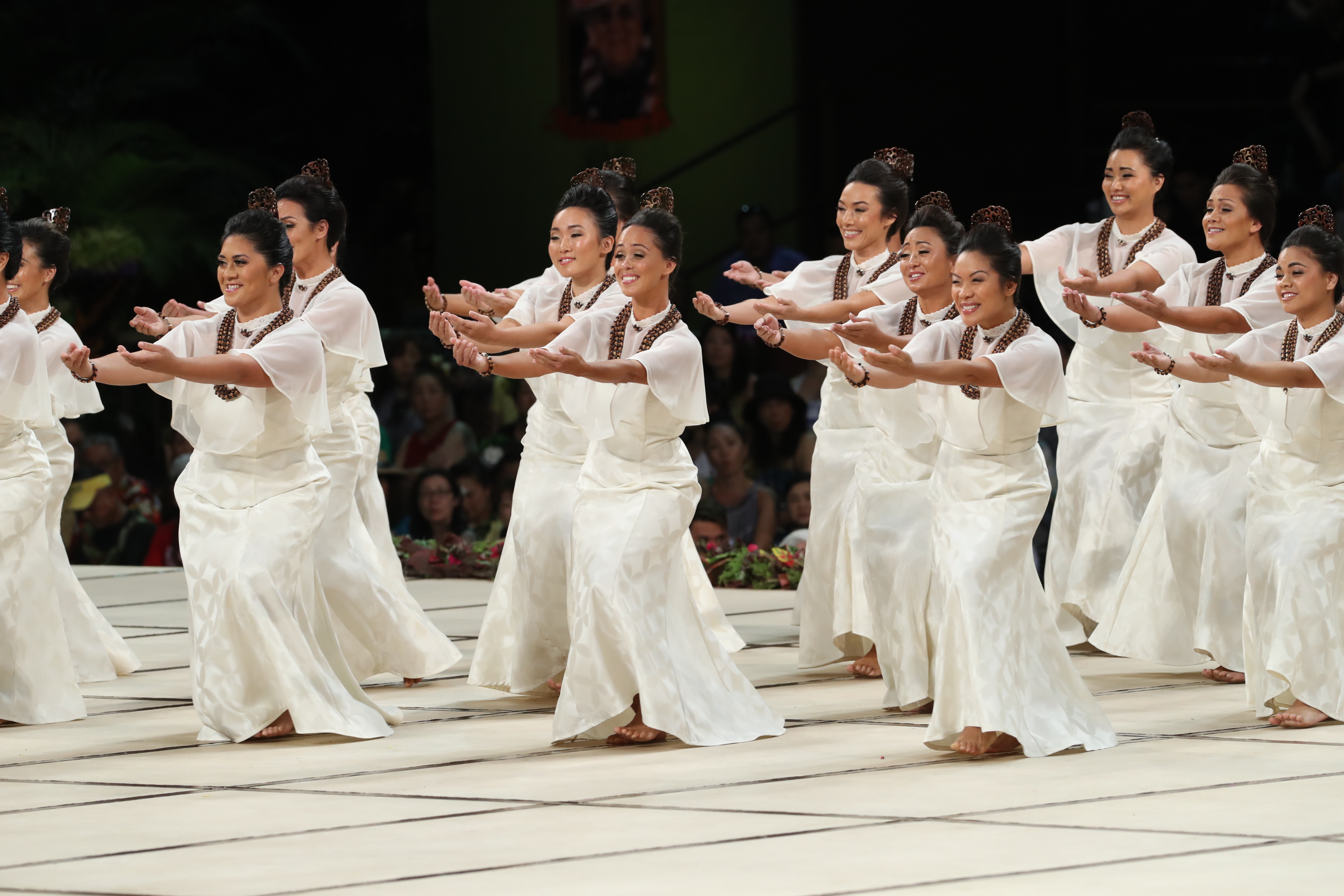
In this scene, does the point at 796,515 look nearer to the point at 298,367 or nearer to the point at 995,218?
the point at 995,218

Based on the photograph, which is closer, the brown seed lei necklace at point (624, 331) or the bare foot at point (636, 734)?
the bare foot at point (636, 734)

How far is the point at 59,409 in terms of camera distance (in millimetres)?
7863

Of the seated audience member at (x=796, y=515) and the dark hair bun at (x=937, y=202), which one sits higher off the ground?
the dark hair bun at (x=937, y=202)

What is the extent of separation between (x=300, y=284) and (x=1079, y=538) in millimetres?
2947

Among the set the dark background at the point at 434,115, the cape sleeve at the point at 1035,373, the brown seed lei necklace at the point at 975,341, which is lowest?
the cape sleeve at the point at 1035,373

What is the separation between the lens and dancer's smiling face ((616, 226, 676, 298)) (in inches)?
260

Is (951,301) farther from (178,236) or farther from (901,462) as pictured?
(178,236)

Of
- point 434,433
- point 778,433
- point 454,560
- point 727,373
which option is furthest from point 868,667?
point 434,433

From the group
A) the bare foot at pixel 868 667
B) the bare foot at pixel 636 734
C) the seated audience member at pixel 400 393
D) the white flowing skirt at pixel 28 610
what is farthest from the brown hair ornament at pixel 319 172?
the seated audience member at pixel 400 393

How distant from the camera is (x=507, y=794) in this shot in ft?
18.6

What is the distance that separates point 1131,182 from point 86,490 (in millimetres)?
6213

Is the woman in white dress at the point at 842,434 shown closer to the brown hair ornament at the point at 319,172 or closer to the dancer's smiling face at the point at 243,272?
the brown hair ornament at the point at 319,172

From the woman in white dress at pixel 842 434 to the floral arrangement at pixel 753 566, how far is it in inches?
90.8

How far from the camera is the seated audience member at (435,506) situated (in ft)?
37.1
